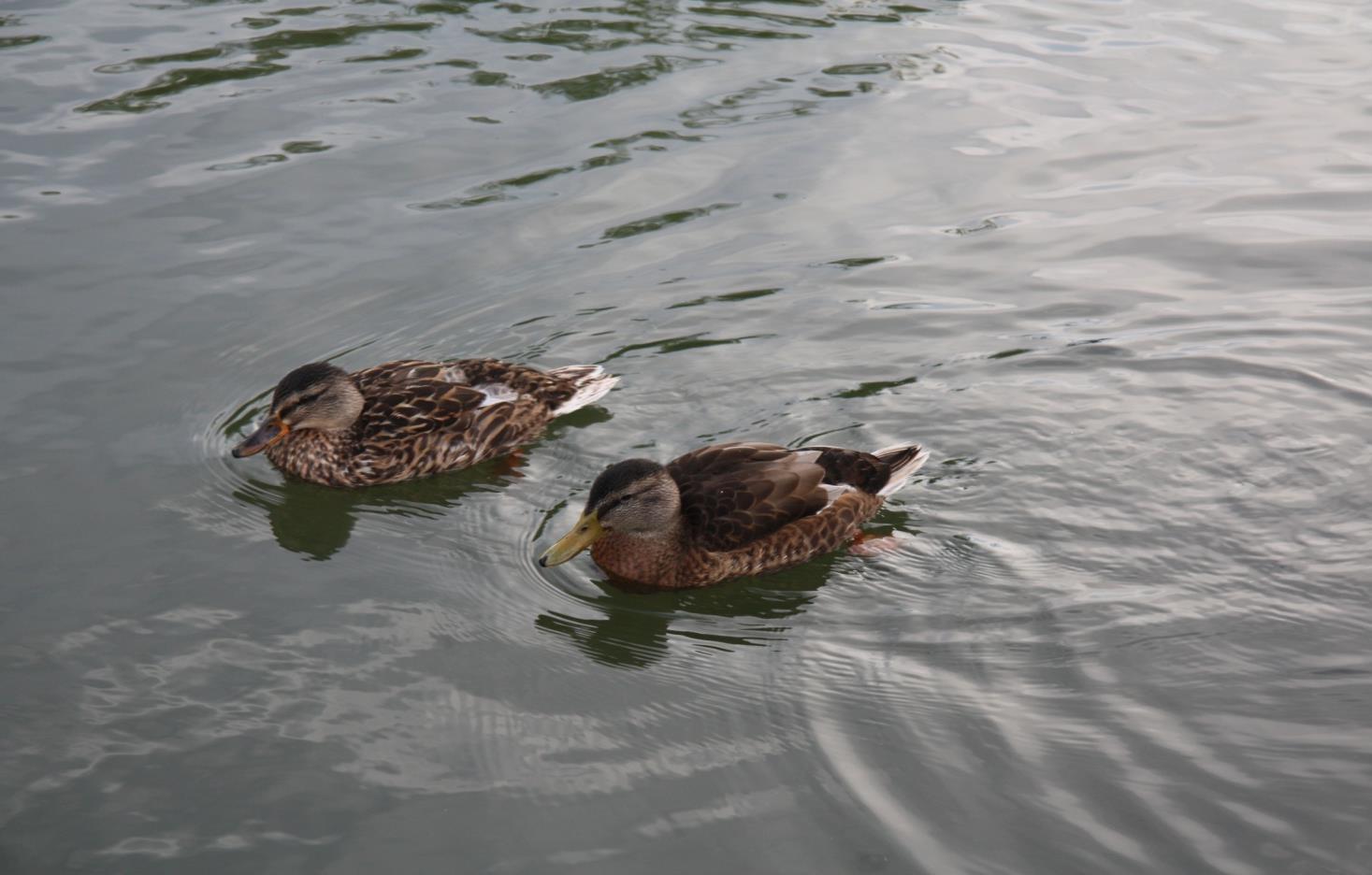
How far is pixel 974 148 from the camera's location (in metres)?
12.1

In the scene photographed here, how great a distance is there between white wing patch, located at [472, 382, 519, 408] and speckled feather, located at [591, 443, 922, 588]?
134 centimetres

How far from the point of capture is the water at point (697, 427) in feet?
18.4

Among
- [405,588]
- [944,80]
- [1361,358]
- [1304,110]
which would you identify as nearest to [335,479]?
[405,588]

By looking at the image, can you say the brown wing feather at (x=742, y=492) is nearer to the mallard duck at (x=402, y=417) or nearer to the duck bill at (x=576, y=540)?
the duck bill at (x=576, y=540)

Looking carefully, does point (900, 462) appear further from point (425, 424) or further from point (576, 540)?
point (425, 424)

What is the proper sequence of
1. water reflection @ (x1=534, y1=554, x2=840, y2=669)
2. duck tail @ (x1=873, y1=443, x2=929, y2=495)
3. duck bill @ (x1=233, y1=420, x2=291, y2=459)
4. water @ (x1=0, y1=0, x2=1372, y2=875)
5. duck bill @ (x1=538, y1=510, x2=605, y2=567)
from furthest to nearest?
1. duck bill @ (x1=233, y1=420, x2=291, y2=459)
2. duck tail @ (x1=873, y1=443, x2=929, y2=495)
3. duck bill @ (x1=538, y1=510, x2=605, y2=567)
4. water reflection @ (x1=534, y1=554, x2=840, y2=669)
5. water @ (x1=0, y1=0, x2=1372, y2=875)

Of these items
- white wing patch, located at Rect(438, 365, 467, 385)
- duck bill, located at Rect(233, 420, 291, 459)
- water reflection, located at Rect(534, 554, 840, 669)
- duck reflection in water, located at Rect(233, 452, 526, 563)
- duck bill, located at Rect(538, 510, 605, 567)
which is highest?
white wing patch, located at Rect(438, 365, 467, 385)

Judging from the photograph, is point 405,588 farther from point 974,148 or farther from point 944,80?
point 944,80

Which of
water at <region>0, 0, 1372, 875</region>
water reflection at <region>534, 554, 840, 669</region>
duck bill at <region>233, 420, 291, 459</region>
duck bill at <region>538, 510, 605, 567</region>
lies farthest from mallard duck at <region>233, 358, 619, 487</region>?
water reflection at <region>534, 554, 840, 669</region>

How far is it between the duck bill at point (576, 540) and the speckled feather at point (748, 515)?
8cm

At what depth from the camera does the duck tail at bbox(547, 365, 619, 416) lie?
338 inches

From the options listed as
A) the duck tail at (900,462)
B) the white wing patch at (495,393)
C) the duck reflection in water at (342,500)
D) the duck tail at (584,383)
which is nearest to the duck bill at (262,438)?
the duck reflection in water at (342,500)

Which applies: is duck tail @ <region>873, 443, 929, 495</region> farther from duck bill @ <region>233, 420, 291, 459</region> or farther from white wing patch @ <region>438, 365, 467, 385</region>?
duck bill @ <region>233, 420, 291, 459</region>

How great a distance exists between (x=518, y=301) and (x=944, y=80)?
5567mm
